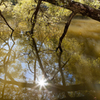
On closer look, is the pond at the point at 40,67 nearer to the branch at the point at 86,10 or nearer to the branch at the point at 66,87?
the branch at the point at 66,87

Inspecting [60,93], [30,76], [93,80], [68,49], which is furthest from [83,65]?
[30,76]

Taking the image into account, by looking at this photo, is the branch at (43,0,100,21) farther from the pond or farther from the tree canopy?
the pond

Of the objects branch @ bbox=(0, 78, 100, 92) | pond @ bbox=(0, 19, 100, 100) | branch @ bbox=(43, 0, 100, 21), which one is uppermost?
branch @ bbox=(43, 0, 100, 21)

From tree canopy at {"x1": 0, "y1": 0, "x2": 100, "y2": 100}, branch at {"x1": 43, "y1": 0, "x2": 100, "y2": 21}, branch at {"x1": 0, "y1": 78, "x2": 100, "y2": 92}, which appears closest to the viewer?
tree canopy at {"x1": 0, "y1": 0, "x2": 100, "y2": 100}

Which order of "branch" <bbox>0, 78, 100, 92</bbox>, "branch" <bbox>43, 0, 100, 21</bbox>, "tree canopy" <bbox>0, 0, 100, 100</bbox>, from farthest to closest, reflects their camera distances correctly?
"branch" <bbox>43, 0, 100, 21</bbox> < "branch" <bbox>0, 78, 100, 92</bbox> < "tree canopy" <bbox>0, 0, 100, 100</bbox>

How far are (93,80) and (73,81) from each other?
523 millimetres

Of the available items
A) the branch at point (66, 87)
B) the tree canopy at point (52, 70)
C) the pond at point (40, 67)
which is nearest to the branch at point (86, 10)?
the tree canopy at point (52, 70)

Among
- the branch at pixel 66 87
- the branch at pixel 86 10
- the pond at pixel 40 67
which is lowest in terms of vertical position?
the branch at pixel 66 87

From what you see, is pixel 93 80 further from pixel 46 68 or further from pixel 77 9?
pixel 77 9

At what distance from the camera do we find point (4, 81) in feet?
7.45

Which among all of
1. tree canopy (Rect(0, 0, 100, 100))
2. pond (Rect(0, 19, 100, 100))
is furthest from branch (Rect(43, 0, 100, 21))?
pond (Rect(0, 19, 100, 100))

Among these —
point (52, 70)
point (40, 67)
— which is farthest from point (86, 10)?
point (40, 67)

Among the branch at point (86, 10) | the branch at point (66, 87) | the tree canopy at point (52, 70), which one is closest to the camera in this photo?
the tree canopy at point (52, 70)

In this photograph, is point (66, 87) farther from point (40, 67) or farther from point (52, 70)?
point (40, 67)
